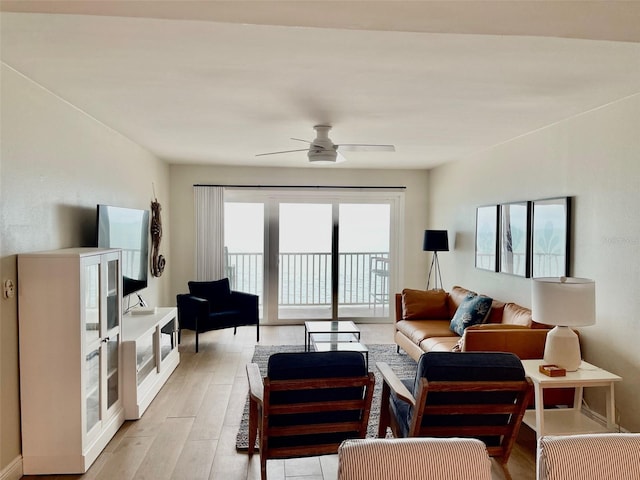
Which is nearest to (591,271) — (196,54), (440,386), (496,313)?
(496,313)

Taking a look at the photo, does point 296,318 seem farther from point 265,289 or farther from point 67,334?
point 67,334

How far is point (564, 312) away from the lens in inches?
115

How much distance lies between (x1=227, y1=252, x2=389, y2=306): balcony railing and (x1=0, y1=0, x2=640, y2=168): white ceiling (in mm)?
2984

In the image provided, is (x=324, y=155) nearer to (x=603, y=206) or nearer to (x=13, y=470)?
(x=603, y=206)

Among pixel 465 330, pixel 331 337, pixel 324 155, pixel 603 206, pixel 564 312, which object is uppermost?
pixel 324 155

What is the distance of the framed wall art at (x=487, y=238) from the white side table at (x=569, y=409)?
188 centimetres

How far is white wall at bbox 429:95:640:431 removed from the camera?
10.0ft

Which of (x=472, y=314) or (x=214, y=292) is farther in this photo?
(x=214, y=292)

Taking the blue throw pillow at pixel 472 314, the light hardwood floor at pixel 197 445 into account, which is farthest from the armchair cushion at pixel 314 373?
the blue throw pillow at pixel 472 314

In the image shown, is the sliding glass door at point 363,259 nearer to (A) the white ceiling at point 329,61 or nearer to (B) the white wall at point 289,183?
(B) the white wall at point 289,183

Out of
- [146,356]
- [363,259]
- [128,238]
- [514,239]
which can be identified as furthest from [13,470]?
[363,259]

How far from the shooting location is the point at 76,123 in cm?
346

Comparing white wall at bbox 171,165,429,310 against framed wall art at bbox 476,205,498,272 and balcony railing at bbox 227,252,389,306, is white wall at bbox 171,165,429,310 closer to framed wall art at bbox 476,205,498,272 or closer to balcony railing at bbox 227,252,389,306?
balcony railing at bbox 227,252,389,306

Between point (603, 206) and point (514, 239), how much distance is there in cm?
121
